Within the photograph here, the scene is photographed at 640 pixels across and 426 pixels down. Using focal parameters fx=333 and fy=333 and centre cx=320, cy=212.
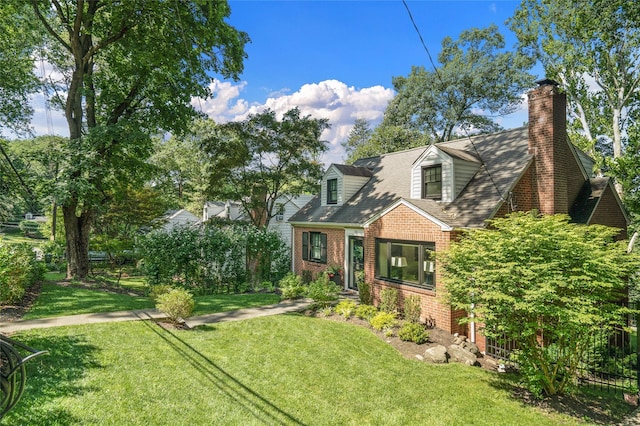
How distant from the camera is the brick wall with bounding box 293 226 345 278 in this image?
50.8 ft

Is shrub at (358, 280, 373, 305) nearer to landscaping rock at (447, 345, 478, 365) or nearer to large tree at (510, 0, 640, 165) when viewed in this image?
landscaping rock at (447, 345, 478, 365)

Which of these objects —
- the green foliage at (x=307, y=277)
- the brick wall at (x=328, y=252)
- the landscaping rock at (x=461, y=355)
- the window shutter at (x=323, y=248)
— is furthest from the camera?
the green foliage at (x=307, y=277)

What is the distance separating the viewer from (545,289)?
19.2ft

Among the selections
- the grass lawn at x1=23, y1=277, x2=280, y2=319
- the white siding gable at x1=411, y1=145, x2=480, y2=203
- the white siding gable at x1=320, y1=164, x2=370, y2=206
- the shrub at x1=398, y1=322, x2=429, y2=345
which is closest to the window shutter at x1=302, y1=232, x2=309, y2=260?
the white siding gable at x1=320, y1=164, x2=370, y2=206

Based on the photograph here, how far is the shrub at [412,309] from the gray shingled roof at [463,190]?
102 inches

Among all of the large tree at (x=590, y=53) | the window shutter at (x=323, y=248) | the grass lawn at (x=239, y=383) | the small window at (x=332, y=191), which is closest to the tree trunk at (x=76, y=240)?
the grass lawn at (x=239, y=383)

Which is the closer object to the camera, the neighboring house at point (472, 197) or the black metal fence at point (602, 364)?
the black metal fence at point (602, 364)

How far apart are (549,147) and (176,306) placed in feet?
39.5

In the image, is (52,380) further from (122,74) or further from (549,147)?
(122,74)

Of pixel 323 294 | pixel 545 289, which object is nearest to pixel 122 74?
pixel 323 294

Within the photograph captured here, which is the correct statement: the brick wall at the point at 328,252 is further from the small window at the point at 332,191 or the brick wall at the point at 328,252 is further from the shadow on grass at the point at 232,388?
the shadow on grass at the point at 232,388

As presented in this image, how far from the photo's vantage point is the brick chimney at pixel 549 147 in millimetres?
10578

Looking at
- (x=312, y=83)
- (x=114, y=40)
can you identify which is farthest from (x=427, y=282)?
(x=114, y=40)

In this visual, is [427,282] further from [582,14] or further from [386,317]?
[582,14]
